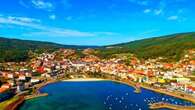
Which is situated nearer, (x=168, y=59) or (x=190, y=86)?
(x=190, y=86)

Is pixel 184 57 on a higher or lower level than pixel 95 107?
higher

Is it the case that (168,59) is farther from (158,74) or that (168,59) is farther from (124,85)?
(124,85)

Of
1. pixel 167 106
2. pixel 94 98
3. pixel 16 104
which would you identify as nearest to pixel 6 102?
pixel 16 104

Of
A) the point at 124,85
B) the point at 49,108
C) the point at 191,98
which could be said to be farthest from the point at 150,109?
the point at 124,85

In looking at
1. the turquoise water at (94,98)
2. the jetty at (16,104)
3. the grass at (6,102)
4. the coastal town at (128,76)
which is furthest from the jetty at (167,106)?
the grass at (6,102)

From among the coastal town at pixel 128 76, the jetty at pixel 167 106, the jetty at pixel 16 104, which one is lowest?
the jetty at pixel 167 106

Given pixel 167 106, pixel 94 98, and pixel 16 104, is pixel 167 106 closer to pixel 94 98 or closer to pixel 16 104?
pixel 94 98

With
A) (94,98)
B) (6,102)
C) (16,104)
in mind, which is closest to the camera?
(16,104)

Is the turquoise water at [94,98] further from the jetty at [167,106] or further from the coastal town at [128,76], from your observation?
the coastal town at [128,76]
